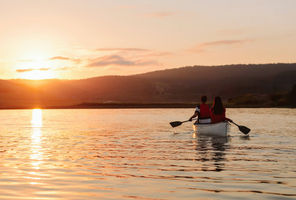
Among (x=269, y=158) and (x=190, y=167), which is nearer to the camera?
(x=190, y=167)

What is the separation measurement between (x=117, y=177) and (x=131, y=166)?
2123 millimetres

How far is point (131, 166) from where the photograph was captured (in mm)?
14227

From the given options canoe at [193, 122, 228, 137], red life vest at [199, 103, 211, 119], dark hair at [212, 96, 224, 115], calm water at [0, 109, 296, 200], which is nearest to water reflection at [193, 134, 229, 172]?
calm water at [0, 109, 296, 200]

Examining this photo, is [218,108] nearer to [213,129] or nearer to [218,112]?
[218,112]

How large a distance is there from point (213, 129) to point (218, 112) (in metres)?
1.09

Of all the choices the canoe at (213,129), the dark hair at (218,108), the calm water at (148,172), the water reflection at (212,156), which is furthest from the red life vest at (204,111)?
the calm water at (148,172)

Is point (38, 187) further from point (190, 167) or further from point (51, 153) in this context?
point (51, 153)

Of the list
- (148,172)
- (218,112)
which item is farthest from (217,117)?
(148,172)

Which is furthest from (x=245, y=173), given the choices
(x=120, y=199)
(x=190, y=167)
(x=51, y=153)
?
(x=51, y=153)

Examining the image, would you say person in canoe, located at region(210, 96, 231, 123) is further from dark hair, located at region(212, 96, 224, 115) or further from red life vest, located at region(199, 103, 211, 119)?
red life vest, located at region(199, 103, 211, 119)

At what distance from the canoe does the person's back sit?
0.48 m

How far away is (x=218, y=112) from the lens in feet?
87.0

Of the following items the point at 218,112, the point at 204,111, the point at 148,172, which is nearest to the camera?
the point at 148,172

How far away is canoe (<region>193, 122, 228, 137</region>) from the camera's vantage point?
2610cm
